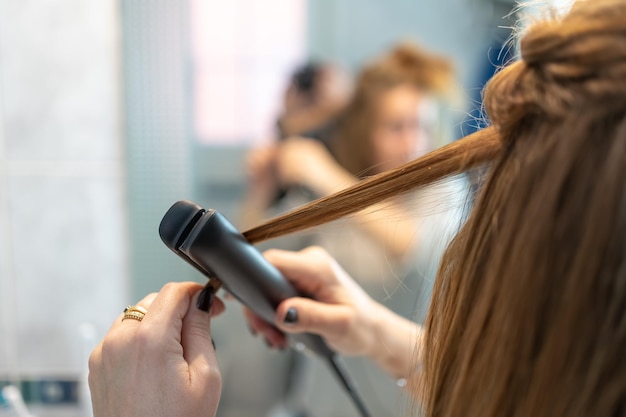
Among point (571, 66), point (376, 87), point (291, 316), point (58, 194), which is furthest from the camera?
point (376, 87)

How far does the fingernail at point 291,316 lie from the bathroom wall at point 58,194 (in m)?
0.43

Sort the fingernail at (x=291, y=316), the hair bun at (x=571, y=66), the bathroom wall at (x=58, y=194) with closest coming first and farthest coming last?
the hair bun at (x=571, y=66) → the fingernail at (x=291, y=316) → the bathroom wall at (x=58, y=194)

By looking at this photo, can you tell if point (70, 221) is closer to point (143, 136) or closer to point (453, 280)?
point (143, 136)

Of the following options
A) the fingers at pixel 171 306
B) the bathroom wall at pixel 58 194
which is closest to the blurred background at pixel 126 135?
the bathroom wall at pixel 58 194

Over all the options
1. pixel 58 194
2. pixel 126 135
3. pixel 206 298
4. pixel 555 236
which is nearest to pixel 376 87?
pixel 126 135

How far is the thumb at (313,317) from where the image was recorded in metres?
0.53

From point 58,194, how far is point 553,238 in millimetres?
726

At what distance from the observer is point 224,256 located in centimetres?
43

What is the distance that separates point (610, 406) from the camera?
1.01ft

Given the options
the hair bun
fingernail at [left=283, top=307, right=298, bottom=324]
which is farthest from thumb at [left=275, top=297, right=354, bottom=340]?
the hair bun

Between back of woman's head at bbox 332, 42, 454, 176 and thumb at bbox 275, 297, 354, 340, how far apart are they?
1.47ft

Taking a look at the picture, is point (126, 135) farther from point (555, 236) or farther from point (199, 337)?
point (555, 236)

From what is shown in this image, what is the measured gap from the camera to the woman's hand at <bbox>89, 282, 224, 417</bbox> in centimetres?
42

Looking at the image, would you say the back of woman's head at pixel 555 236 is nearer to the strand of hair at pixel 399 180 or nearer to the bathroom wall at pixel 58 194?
the strand of hair at pixel 399 180
